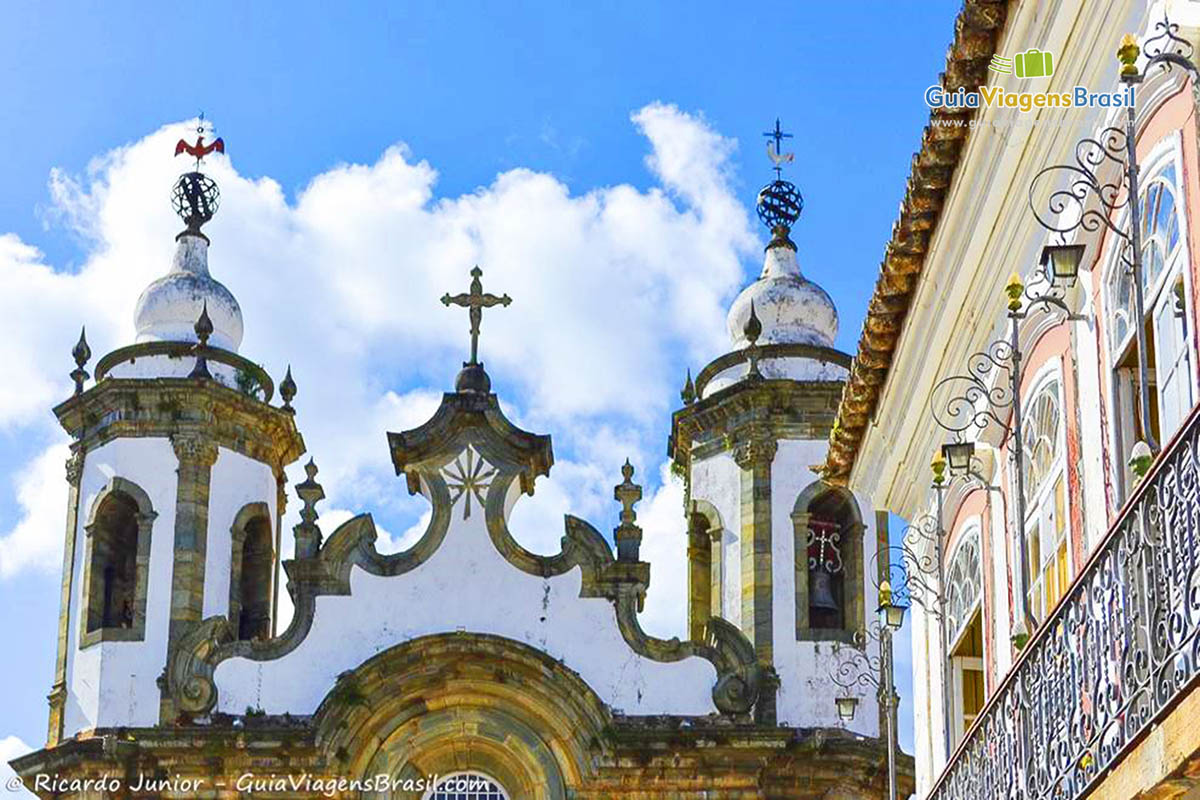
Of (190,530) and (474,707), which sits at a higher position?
(190,530)

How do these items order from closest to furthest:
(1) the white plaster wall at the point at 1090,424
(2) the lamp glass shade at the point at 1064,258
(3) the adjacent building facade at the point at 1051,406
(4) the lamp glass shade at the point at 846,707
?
(3) the adjacent building facade at the point at 1051,406
(2) the lamp glass shade at the point at 1064,258
(1) the white plaster wall at the point at 1090,424
(4) the lamp glass shade at the point at 846,707

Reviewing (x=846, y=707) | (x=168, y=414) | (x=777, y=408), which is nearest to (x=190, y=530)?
(x=168, y=414)

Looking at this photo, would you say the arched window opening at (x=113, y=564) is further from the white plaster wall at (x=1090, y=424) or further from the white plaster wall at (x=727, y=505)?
the white plaster wall at (x=1090, y=424)

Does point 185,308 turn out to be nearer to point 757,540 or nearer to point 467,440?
point 467,440

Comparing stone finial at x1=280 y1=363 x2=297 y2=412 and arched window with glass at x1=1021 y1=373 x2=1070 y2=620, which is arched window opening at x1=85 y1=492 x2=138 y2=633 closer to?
stone finial at x1=280 y1=363 x2=297 y2=412

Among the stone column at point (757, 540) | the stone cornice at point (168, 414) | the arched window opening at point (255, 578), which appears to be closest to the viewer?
the stone column at point (757, 540)

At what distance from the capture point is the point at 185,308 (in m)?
23.8

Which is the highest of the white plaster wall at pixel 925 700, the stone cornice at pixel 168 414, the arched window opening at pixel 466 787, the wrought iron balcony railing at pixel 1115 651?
the stone cornice at pixel 168 414

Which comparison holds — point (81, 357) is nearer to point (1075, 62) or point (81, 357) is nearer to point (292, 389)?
point (292, 389)

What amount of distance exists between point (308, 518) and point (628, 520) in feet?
9.47

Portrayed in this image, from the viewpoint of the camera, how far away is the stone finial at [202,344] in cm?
2295

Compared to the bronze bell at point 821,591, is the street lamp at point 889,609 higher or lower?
lower

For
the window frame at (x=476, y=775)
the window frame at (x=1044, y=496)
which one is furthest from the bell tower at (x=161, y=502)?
the window frame at (x=1044, y=496)

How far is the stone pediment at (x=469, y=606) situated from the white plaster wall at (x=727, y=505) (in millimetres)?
901
